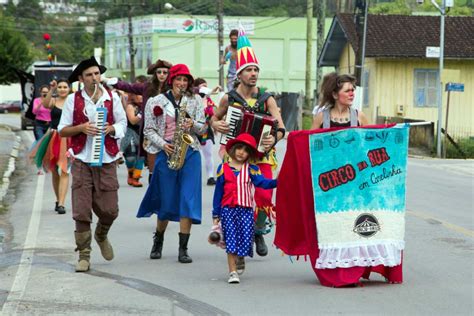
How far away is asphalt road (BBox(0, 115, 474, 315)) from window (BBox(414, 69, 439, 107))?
29.8 meters

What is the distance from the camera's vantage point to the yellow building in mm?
42594

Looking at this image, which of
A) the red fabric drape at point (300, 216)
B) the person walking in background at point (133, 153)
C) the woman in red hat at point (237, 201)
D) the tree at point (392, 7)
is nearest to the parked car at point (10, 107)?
the tree at point (392, 7)

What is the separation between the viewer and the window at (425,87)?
43281mm

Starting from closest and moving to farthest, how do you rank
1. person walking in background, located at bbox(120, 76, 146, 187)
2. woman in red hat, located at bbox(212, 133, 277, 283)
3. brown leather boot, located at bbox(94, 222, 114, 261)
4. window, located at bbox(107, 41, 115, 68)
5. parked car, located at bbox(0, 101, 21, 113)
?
woman in red hat, located at bbox(212, 133, 277, 283) < brown leather boot, located at bbox(94, 222, 114, 261) < person walking in background, located at bbox(120, 76, 146, 187) < parked car, located at bbox(0, 101, 21, 113) < window, located at bbox(107, 41, 115, 68)

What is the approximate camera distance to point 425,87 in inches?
1709

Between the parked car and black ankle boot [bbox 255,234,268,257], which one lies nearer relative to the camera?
black ankle boot [bbox 255,234,268,257]

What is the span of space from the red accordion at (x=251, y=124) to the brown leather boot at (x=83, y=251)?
1628 millimetres

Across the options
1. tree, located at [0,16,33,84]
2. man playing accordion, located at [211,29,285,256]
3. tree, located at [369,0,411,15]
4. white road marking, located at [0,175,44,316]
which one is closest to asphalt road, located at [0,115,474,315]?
white road marking, located at [0,175,44,316]

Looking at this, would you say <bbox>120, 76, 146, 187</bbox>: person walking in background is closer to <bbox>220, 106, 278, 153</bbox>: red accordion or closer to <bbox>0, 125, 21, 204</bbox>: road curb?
<bbox>0, 125, 21, 204</bbox>: road curb

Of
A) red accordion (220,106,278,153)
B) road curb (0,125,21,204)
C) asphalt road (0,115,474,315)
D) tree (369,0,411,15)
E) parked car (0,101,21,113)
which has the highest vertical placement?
tree (369,0,411,15)

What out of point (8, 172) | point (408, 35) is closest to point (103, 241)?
point (8, 172)

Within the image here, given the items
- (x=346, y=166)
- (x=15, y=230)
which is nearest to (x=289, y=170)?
(x=346, y=166)

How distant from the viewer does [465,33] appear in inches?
1705

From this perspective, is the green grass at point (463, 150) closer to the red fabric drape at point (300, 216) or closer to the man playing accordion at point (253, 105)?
the man playing accordion at point (253, 105)
